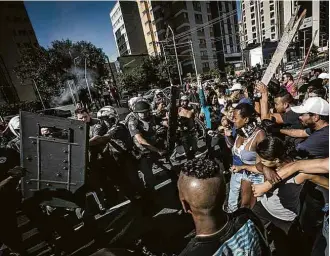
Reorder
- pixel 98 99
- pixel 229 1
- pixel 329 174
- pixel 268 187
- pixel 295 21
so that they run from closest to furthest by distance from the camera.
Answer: pixel 329 174, pixel 268 187, pixel 295 21, pixel 98 99, pixel 229 1

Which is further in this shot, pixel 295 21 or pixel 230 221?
pixel 295 21

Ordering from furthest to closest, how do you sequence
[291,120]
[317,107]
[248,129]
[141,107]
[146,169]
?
[146,169]
[141,107]
[291,120]
[248,129]
[317,107]

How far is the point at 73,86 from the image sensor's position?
Answer: 32.7 metres

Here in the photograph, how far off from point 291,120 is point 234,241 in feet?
10.4

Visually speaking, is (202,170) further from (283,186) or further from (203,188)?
(283,186)

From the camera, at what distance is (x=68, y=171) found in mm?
2762

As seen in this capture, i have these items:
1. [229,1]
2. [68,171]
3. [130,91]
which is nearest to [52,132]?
[68,171]

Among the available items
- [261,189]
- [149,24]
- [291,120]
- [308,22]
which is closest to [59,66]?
[291,120]

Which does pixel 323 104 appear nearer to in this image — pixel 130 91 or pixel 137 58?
pixel 130 91

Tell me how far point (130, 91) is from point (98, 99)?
23.0ft

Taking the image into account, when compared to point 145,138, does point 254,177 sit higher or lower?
lower

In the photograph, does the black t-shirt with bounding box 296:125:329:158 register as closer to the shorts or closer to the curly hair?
the shorts

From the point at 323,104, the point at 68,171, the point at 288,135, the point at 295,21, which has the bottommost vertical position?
the point at 288,135

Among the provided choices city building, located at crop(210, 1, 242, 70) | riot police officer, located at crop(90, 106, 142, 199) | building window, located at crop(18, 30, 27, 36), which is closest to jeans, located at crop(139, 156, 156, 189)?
riot police officer, located at crop(90, 106, 142, 199)
